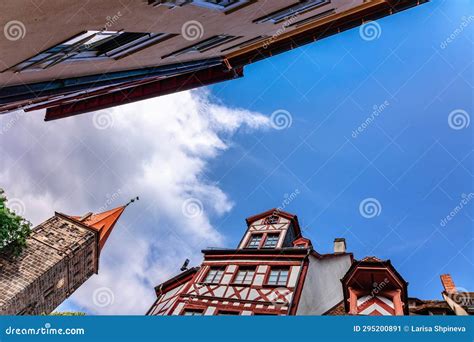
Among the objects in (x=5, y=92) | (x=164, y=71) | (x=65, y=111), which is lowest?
(x=5, y=92)

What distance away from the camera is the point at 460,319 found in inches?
282

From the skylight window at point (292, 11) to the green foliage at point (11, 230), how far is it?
17598mm

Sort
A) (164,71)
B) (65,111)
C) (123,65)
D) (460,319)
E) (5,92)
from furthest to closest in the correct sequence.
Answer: (65,111) < (164,71) < (123,65) < (5,92) < (460,319)

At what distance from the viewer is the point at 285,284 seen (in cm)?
1518

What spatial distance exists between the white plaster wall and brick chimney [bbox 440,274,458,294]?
4622mm

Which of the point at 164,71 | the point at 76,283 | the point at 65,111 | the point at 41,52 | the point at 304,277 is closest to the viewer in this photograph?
the point at 41,52

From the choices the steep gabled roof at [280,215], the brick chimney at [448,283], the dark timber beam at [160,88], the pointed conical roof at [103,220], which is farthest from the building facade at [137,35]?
the pointed conical roof at [103,220]

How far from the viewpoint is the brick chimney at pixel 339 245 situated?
20741 mm

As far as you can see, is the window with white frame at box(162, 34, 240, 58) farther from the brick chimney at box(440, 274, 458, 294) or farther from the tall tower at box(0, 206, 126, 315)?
the tall tower at box(0, 206, 126, 315)

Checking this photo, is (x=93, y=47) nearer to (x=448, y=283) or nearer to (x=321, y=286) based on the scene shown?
(x=321, y=286)

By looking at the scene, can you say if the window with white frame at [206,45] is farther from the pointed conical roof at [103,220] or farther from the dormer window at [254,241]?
the pointed conical roof at [103,220]

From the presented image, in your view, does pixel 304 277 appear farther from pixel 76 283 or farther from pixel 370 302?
pixel 76 283

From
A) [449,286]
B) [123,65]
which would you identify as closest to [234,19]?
[123,65]

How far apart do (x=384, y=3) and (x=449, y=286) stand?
11.7 metres
